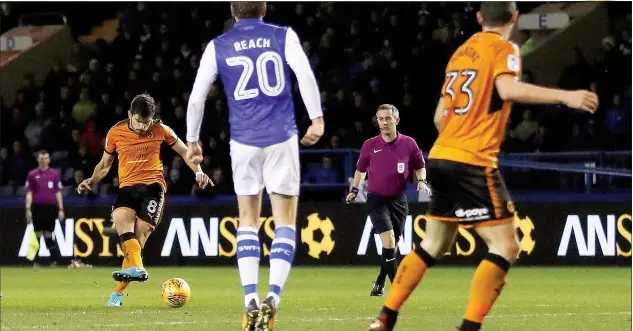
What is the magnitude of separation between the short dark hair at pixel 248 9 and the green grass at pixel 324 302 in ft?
7.84

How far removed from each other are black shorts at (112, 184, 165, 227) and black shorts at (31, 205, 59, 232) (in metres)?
9.60

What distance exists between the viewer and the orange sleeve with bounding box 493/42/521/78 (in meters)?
7.64

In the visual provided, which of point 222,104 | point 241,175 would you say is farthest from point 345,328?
point 222,104

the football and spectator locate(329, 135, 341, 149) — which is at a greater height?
spectator locate(329, 135, 341, 149)

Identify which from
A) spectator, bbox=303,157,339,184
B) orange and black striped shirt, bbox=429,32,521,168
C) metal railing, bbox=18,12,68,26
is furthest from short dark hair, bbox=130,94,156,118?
metal railing, bbox=18,12,68,26

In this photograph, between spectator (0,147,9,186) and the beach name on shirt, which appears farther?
spectator (0,147,9,186)

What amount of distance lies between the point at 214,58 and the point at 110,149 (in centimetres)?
446

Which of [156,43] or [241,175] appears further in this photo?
[156,43]

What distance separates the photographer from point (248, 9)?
8906 mm

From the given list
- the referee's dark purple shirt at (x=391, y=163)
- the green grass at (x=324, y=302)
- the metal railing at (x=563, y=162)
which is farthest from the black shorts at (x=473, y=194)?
the metal railing at (x=563, y=162)

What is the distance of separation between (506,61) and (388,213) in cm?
687

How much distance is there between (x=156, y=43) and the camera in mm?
27281

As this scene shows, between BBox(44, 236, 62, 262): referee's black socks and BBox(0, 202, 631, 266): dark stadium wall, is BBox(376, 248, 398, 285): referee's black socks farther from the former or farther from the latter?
BBox(44, 236, 62, 262): referee's black socks

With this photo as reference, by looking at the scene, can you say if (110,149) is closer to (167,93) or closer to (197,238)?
(197,238)
